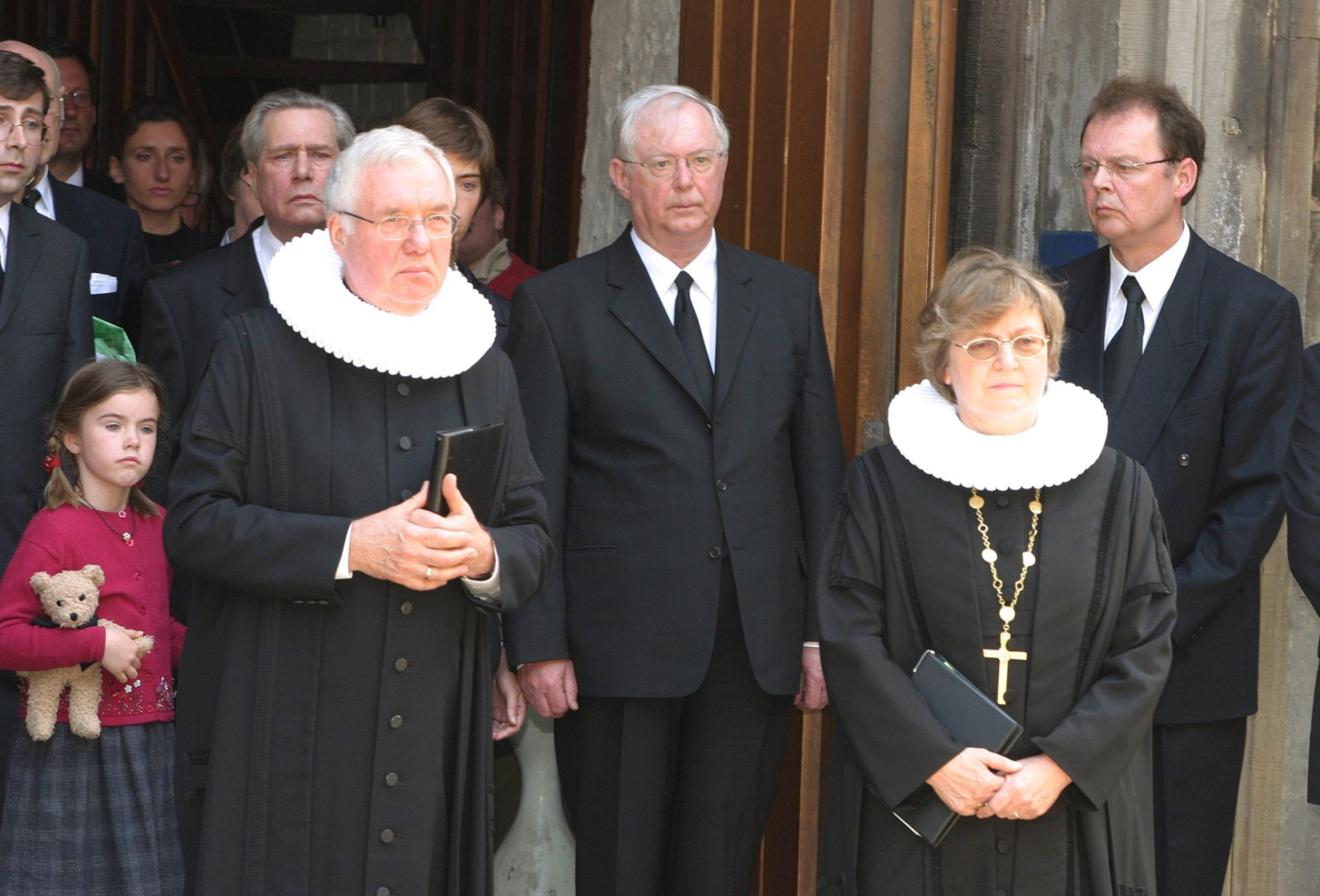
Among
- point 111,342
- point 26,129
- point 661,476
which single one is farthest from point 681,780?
point 26,129

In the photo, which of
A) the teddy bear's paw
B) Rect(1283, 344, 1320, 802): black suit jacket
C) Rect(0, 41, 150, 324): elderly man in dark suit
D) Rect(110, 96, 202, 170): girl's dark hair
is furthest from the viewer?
Rect(110, 96, 202, 170): girl's dark hair

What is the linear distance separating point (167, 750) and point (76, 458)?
0.70 metres

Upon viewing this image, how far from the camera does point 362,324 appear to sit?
3.08 m

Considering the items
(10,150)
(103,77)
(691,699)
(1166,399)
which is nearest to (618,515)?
(691,699)

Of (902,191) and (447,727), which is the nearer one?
(447,727)

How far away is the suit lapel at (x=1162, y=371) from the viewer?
3.77 m

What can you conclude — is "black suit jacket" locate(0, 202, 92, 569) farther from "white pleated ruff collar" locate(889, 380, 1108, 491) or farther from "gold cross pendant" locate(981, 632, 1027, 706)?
"gold cross pendant" locate(981, 632, 1027, 706)

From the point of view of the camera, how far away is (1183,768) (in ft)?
12.3

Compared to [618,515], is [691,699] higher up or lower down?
lower down

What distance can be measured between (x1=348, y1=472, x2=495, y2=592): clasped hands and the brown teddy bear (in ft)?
3.17

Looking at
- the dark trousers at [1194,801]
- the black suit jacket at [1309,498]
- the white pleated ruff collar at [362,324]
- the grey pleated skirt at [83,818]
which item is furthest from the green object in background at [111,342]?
→ the black suit jacket at [1309,498]

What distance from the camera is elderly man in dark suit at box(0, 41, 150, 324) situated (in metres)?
4.68

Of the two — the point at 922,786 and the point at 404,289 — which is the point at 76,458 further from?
the point at 922,786

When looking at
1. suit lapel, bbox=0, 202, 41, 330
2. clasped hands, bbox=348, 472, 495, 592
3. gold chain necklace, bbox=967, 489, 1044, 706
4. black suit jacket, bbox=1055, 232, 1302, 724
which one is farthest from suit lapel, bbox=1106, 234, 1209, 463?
suit lapel, bbox=0, 202, 41, 330
